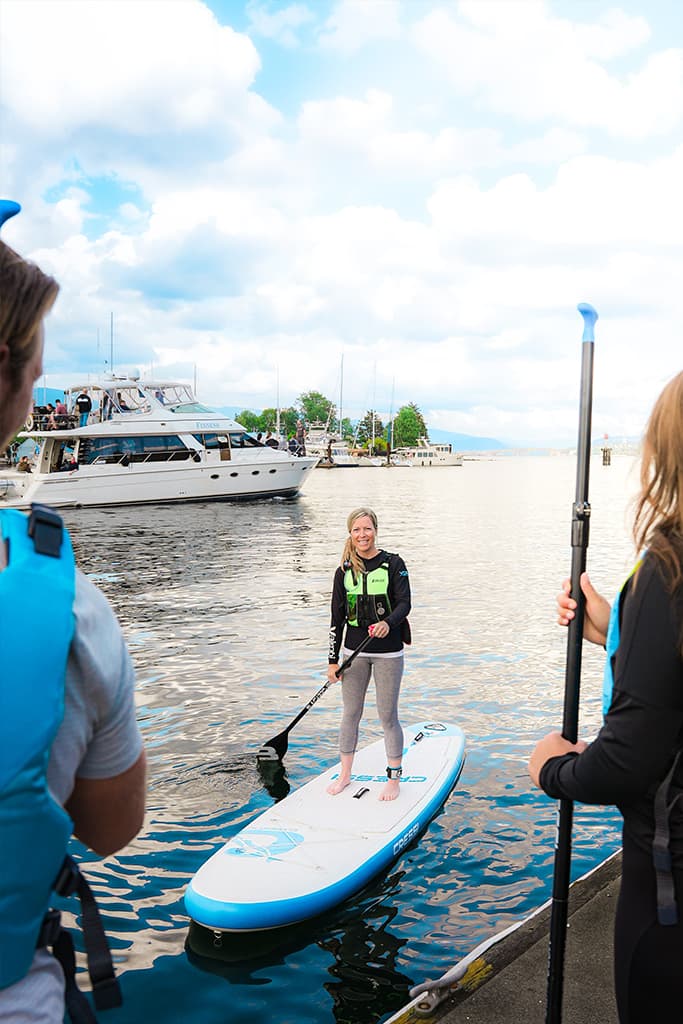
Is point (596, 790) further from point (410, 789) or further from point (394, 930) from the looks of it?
point (410, 789)

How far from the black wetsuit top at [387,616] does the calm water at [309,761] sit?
1614 millimetres

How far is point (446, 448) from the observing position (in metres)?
162

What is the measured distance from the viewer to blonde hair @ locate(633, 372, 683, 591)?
6.03ft

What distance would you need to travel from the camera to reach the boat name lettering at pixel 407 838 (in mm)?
6320

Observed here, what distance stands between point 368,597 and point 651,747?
16.4 ft

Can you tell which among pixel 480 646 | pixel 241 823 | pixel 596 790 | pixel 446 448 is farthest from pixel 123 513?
pixel 446 448

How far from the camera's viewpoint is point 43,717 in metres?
1.08

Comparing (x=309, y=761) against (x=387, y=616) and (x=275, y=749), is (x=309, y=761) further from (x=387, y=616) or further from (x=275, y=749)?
(x=387, y=616)

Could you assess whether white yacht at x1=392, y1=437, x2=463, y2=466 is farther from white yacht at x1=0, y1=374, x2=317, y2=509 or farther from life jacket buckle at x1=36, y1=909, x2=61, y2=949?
life jacket buckle at x1=36, y1=909, x2=61, y2=949

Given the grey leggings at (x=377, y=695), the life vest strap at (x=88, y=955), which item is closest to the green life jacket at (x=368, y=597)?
the grey leggings at (x=377, y=695)

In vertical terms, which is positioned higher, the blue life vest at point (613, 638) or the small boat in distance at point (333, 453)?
the small boat in distance at point (333, 453)

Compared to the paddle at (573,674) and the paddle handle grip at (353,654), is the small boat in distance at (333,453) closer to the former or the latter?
the paddle handle grip at (353,654)

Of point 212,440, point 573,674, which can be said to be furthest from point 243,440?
point 573,674

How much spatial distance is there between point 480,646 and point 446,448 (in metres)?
150
